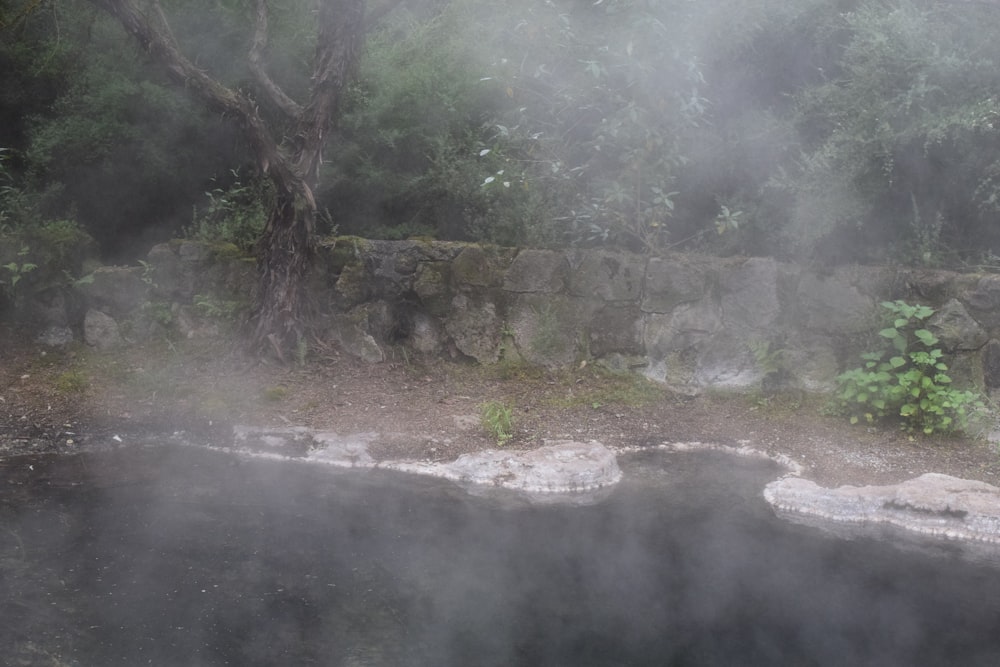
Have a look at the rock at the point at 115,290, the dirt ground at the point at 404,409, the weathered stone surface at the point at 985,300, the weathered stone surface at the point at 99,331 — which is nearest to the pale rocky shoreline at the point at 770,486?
the dirt ground at the point at 404,409

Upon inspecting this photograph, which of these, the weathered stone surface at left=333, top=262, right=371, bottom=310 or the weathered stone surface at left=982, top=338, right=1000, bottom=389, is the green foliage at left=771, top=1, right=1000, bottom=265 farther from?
the weathered stone surface at left=333, top=262, right=371, bottom=310

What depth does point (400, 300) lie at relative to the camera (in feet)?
24.6

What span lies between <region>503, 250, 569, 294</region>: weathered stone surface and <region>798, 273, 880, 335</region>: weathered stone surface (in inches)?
75.6

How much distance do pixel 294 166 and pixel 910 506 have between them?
16.6 feet

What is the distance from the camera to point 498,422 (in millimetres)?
6277

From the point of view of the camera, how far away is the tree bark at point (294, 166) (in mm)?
7027

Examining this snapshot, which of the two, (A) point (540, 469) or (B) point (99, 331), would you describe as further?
(B) point (99, 331)

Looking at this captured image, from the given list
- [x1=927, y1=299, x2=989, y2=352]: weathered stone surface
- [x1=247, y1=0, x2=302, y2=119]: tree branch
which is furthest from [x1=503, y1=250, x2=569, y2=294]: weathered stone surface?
[x1=927, y1=299, x2=989, y2=352]: weathered stone surface

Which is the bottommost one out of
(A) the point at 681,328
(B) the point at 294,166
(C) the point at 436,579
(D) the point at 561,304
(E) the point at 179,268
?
(C) the point at 436,579

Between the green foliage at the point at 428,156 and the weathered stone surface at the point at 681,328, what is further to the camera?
the green foliage at the point at 428,156

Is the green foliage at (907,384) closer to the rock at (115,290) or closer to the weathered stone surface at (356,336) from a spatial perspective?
the weathered stone surface at (356,336)

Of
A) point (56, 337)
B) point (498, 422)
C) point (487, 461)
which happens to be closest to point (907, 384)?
point (498, 422)

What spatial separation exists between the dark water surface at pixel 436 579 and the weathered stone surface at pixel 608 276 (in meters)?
2.01

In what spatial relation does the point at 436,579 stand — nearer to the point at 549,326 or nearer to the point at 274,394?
the point at 274,394
